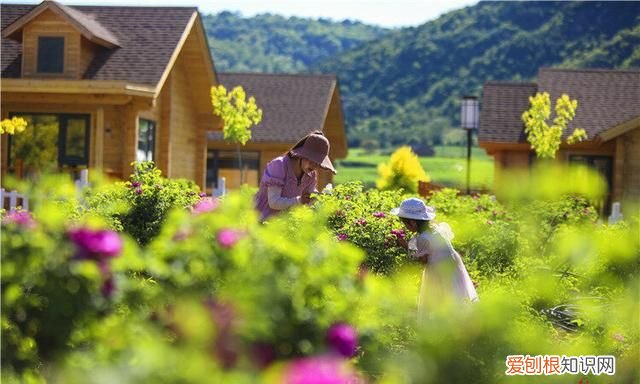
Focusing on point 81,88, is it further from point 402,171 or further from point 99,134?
point 402,171

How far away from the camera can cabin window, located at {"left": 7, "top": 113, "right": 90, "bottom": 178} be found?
1959 cm

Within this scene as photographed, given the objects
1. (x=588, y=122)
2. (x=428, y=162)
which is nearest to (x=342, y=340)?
(x=588, y=122)

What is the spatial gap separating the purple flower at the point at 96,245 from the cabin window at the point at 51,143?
1680 cm

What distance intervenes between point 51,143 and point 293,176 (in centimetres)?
1363

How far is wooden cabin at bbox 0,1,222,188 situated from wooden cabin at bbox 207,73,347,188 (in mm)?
9030

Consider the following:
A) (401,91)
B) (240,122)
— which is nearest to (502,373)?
(240,122)

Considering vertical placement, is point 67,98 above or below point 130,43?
below

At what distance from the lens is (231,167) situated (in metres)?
31.7

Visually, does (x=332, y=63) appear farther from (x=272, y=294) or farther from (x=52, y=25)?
(x=272, y=294)

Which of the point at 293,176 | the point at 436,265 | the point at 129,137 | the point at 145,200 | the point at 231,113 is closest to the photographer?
the point at 436,265

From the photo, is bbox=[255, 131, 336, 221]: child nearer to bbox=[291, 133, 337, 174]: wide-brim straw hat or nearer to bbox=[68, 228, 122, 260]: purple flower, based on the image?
bbox=[291, 133, 337, 174]: wide-brim straw hat

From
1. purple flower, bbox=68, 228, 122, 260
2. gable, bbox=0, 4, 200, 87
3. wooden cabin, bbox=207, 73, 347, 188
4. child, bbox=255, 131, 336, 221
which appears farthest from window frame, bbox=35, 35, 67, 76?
purple flower, bbox=68, 228, 122, 260

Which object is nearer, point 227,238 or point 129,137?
point 227,238

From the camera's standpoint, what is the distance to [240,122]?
995 inches
